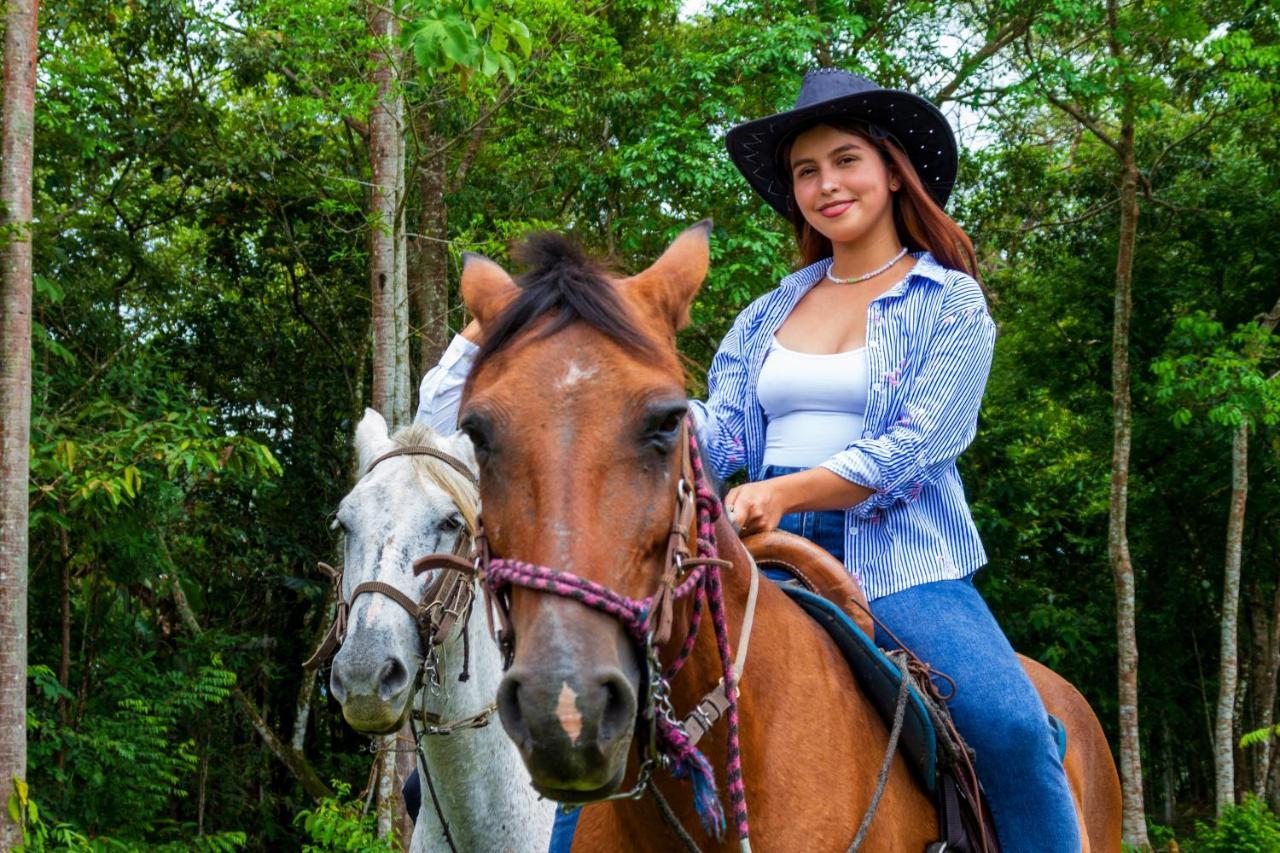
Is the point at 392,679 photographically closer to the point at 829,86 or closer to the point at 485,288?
the point at 485,288

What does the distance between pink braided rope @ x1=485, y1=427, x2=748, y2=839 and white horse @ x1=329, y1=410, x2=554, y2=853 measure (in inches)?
70.5

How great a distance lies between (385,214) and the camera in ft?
26.5

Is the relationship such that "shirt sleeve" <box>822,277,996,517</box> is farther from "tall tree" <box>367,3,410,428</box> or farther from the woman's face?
"tall tree" <box>367,3,410,428</box>

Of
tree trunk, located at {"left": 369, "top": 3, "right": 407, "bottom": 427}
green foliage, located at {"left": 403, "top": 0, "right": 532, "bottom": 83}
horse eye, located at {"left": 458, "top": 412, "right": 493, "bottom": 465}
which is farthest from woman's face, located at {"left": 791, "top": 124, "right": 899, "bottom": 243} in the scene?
tree trunk, located at {"left": 369, "top": 3, "right": 407, "bottom": 427}

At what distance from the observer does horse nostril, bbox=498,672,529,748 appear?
4.86 ft

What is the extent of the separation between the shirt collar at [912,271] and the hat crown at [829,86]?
0.44 metres

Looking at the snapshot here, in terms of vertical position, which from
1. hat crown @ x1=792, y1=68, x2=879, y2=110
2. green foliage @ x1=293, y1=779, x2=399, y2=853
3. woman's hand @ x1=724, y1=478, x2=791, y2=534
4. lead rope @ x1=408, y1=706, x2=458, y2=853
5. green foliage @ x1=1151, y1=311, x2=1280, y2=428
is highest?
green foliage @ x1=1151, y1=311, x2=1280, y2=428

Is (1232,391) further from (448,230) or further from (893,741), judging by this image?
(893,741)

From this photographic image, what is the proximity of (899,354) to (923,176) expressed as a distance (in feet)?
2.32

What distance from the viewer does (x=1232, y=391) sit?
36.1ft

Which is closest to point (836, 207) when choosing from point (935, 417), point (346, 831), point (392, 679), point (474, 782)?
point (935, 417)

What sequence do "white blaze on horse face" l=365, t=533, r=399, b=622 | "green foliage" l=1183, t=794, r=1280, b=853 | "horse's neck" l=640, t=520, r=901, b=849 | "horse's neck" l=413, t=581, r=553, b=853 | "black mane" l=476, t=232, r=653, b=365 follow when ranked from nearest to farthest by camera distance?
"black mane" l=476, t=232, r=653, b=365, "horse's neck" l=640, t=520, r=901, b=849, "white blaze on horse face" l=365, t=533, r=399, b=622, "horse's neck" l=413, t=581, r=553, b=853, "green foliage" l=1183, t=794, r=1280, b=853

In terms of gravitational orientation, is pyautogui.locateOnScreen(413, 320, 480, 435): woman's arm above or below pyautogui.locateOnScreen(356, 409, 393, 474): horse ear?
above

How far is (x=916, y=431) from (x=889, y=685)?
55cm
